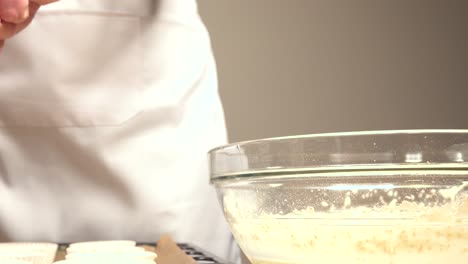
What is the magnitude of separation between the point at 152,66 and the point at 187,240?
34 cm

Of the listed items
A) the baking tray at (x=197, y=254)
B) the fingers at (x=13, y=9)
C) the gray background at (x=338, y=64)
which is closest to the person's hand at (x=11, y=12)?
the fingers at (x=13, y=9)

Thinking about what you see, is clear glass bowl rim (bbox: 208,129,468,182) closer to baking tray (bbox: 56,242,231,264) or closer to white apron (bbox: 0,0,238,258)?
baking tray (bbox: 56,242,231,264)

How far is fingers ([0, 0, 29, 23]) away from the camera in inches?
29.5

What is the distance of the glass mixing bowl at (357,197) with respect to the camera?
0.46 metres

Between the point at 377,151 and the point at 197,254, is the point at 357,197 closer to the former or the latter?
the point at 377,151

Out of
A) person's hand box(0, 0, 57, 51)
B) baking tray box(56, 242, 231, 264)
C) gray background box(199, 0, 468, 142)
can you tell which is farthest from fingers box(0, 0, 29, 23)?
gray background box(199, 0, 468, 142)

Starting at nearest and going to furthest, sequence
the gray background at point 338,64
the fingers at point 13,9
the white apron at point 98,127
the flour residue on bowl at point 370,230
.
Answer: the flour residue on bowl at point 370,230 → the fingers at point 13,9 → the white apron at point 98,127 → the gray background at point 338,64

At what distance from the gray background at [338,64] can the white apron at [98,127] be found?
1.39 metres

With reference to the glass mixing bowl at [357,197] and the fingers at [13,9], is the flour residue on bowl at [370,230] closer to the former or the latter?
the glass mixing bowl at [357,197]

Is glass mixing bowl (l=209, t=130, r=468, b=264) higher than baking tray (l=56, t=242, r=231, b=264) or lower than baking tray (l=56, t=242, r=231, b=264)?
higher

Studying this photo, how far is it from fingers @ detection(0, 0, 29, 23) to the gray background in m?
1.89

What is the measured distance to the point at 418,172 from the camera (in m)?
0.47

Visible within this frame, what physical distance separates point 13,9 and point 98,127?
18.4 inches

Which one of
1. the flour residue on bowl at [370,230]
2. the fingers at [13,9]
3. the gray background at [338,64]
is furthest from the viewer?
the gray background at [338,64]
